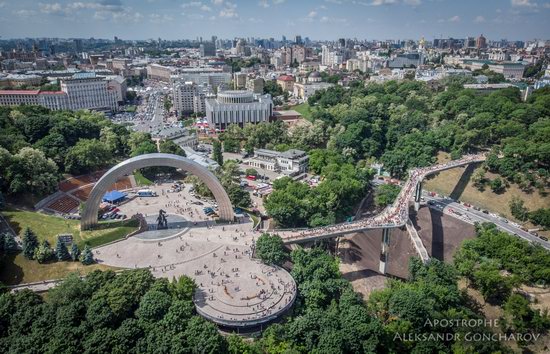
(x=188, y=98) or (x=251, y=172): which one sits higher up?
(x=188, y=98)

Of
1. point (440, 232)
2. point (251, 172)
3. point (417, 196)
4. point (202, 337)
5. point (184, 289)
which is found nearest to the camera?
point (202, 337)

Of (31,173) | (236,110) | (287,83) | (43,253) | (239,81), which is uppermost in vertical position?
(239,81)

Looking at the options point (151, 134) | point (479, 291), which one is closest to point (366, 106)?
point (151, 134)

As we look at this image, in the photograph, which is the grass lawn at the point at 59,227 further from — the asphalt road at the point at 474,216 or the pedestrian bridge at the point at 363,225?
the asphalt road at the point at 474,216

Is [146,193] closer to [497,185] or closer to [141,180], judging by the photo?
[141,180]

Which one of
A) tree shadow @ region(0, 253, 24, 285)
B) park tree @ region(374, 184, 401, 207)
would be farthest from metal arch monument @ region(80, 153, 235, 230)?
park tree @ region(374, 184, 401, 207)

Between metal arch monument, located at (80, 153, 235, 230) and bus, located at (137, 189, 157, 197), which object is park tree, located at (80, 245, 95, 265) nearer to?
metal arch monument, located at (80, 153, 235, 230)

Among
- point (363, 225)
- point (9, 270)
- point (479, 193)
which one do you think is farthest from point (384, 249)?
point (9, 270)
